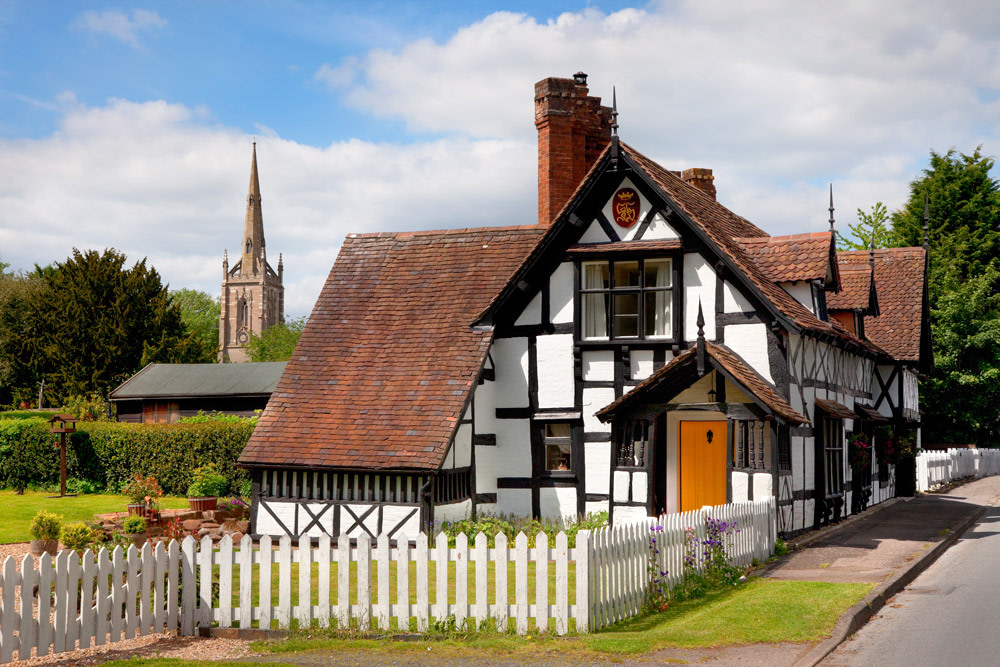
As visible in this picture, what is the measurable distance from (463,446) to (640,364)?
13.0 ft

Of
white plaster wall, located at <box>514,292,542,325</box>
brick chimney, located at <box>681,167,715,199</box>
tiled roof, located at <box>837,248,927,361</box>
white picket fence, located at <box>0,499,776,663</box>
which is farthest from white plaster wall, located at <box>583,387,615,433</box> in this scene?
tiled roof, located at <box>837,248,927,361</box>

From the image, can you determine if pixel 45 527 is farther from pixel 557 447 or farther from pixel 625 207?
pixel 625 207

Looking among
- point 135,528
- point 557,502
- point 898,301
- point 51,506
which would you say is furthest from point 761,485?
point 51,506

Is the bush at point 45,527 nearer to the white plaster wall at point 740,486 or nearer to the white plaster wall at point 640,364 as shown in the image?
the white plaster wall at point 640,364

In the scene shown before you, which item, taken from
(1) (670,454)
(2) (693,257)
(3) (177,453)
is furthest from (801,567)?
(3) (177,453)

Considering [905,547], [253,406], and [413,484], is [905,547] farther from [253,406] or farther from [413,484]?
[253,406]

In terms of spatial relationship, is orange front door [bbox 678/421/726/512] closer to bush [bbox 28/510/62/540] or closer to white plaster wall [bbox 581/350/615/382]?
white plaster wall [bbox 581/350/615/382]

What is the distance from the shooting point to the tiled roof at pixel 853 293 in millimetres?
26672

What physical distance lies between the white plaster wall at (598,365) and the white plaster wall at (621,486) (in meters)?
1.94

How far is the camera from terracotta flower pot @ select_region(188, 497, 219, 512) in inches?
924

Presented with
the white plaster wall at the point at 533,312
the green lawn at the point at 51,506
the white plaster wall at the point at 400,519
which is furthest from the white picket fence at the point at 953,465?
the green lawn at the point at 51,506

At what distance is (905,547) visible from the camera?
60.3ft

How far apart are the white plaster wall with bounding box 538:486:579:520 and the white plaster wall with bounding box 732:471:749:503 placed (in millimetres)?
3285

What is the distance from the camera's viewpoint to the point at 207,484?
26.6 metres
